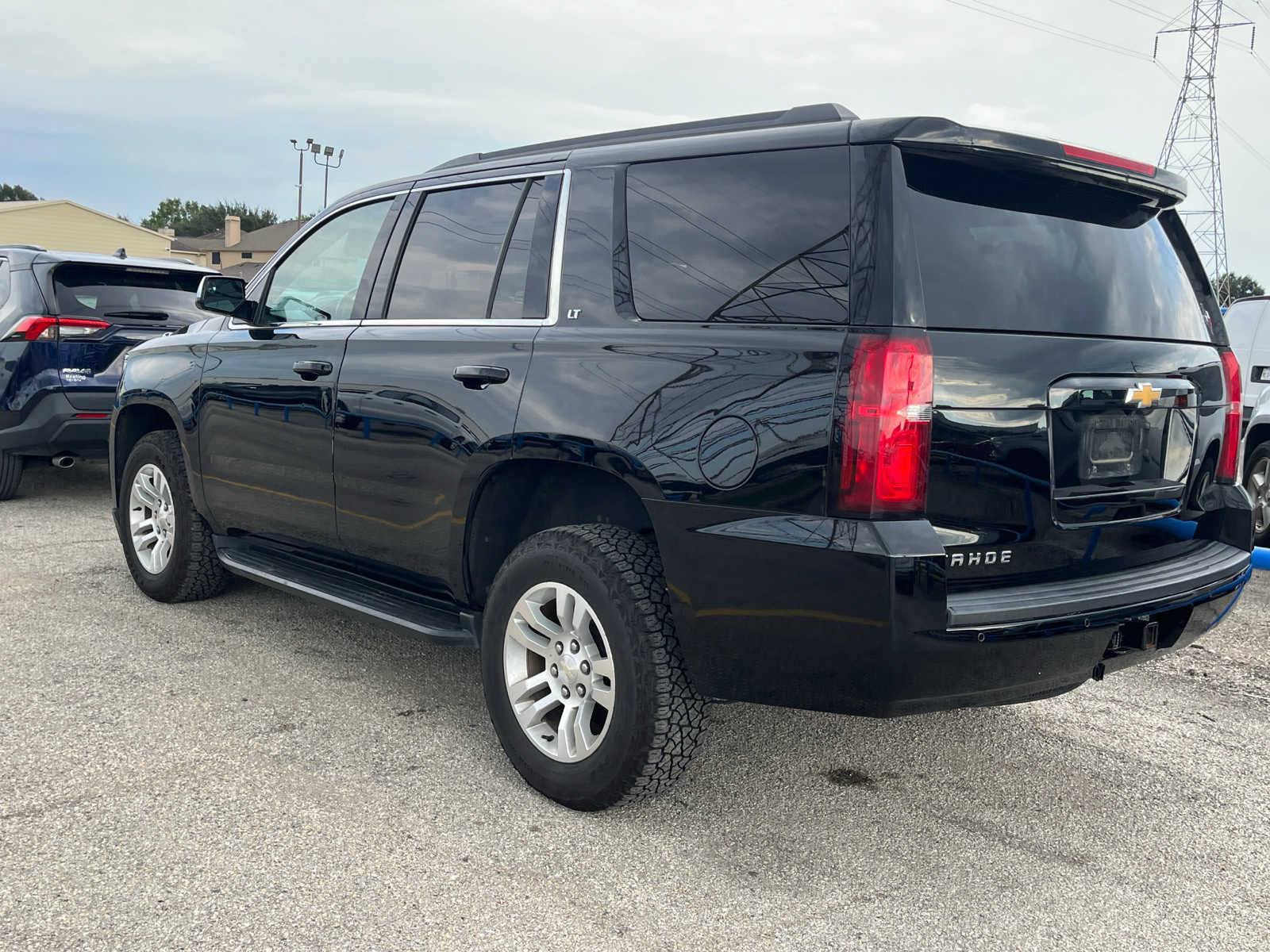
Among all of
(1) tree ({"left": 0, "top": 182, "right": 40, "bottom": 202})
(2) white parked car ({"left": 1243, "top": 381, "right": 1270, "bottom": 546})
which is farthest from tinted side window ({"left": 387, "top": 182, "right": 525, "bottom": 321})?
(1) tree ({"left": 0, "top": 182, "right": 40, "bottom": 202})

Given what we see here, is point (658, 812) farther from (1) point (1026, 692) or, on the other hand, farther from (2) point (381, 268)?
(2) point (381, 268)

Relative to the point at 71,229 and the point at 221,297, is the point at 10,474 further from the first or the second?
the point at 71,229

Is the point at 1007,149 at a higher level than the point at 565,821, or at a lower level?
higher

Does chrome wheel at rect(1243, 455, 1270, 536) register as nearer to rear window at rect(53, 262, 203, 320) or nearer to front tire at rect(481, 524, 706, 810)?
front tire at rect(481, 524, 706, 810)

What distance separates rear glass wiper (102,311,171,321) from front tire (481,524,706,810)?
583cm

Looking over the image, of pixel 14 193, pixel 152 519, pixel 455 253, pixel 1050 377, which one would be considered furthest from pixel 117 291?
pixel 14 193

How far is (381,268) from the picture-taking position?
422 centimetres

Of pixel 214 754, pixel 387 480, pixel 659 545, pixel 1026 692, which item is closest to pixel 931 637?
pixel 1026 692

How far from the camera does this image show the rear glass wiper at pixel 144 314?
26.7 feet

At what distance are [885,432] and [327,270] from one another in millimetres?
2759

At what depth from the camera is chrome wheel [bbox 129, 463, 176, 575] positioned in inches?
209

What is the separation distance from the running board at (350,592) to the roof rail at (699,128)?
1.60 m

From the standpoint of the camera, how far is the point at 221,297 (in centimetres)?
467

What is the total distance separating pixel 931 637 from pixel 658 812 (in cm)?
112
